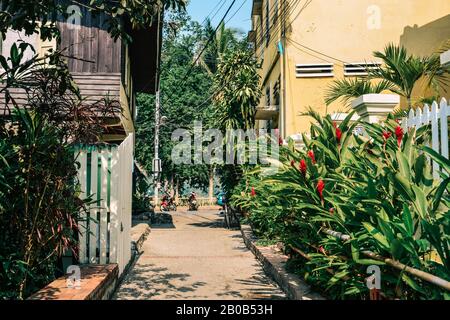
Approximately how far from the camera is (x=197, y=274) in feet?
26.0

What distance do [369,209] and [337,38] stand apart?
11.4 metres

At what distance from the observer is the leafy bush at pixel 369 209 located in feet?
11.1

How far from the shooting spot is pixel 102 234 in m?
6.62

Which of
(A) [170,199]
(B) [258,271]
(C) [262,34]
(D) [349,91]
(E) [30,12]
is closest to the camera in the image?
(E) [30,12]

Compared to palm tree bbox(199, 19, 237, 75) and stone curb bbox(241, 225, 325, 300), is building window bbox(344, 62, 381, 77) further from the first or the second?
palm tree bbox(199, 19, 237, 75)

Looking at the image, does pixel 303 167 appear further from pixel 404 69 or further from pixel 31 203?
pixel 404 69

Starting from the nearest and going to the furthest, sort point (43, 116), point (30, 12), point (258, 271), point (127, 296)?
point (30, 12) < point (43, 116) < point (127, 296) < point (258, 271)

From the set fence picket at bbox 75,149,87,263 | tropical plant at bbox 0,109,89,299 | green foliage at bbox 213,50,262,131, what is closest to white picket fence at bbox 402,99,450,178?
tropical plant at bbox 0,109,89,299

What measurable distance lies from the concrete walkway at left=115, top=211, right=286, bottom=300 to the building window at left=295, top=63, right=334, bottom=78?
5440 millimetres

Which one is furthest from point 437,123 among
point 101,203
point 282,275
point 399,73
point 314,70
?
point 314,70

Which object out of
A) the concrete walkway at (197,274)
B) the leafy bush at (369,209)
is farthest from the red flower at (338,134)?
the concrete walkway at (197,274)
